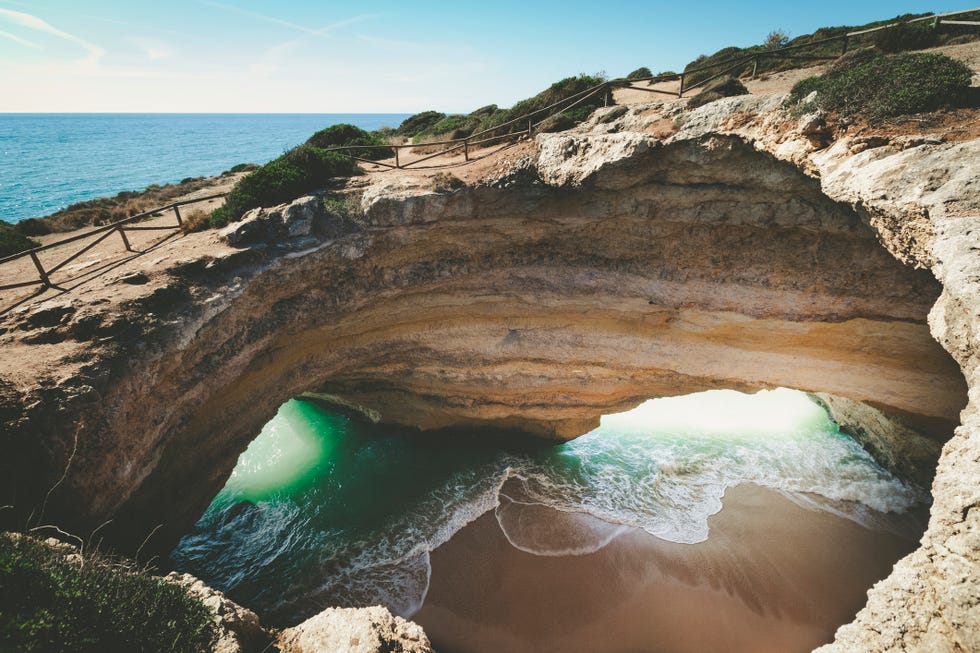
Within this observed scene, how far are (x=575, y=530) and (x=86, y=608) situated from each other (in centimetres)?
981

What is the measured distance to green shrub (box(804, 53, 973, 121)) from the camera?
721 cm

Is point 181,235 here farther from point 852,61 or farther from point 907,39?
point 907,39

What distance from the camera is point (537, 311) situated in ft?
39.2

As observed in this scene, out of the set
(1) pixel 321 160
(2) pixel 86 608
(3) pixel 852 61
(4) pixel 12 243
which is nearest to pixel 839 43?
(3) pixel 852 61

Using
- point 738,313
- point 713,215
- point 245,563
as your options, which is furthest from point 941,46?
point 245,563

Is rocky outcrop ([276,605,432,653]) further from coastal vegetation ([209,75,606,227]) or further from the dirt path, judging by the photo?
coastal vegetation ([209,75,606,227])

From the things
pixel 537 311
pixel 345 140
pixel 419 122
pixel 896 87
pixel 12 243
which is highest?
pixel 419 122

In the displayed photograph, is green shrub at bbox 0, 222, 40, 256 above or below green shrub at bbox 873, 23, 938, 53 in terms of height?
below

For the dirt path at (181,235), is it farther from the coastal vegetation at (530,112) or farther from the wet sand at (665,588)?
the wet sand at (665,588)

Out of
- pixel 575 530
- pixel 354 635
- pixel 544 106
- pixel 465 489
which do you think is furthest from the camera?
pixel 544 106

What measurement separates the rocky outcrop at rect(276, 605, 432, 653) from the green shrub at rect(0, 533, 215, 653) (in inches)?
48.2

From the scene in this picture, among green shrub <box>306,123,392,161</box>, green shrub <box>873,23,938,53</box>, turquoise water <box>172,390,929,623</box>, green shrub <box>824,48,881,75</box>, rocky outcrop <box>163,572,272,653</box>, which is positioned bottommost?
turquoise water <box>172,390,929,623</box>

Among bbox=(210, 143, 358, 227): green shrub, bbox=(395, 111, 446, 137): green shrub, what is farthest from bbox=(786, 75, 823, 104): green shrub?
bbox=(395, 111, 446, 137): green shrub

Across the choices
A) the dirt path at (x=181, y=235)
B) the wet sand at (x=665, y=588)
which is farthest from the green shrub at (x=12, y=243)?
the wet sand at (x=665, y=588)
